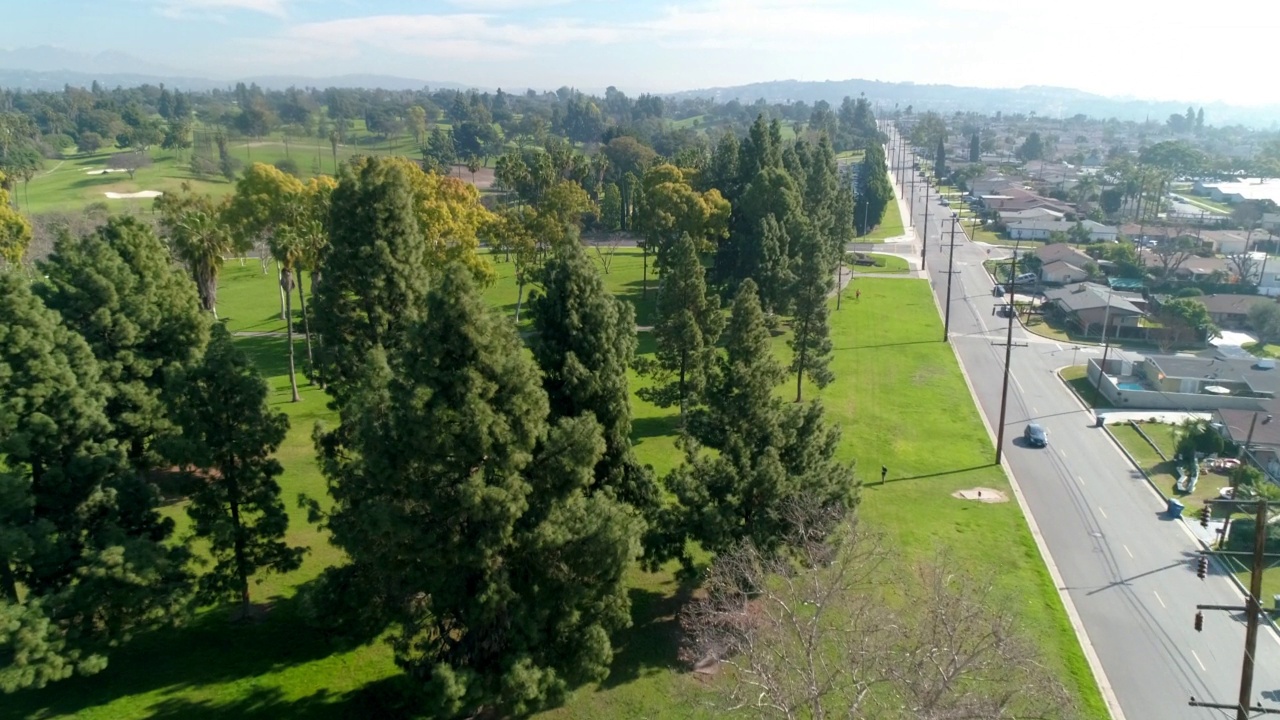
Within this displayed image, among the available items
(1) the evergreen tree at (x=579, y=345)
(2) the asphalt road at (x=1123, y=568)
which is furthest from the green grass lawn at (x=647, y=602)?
(1) the evergreen tree at (x=579, y=345)

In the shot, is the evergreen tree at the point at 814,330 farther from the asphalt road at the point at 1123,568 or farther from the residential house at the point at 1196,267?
the residential house at the point at 1196,267

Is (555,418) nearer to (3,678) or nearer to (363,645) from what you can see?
(363,645)

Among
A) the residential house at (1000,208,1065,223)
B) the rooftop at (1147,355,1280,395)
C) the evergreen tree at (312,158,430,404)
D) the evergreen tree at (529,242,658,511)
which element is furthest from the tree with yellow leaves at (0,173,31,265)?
the residential house at (1000,208,1065,223)

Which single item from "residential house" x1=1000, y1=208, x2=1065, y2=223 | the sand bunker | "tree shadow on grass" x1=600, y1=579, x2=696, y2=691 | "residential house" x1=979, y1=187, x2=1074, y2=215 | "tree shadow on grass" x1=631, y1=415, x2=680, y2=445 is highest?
"residential house" x1=979, y1=187, x2=1074, y2=215

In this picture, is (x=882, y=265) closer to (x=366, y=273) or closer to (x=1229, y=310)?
(x=1229, y=310)

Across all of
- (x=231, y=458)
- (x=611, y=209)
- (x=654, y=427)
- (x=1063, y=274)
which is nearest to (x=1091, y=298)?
(x=1063, y=274)

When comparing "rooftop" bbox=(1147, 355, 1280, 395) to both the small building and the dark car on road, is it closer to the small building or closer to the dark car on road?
the dark car on road

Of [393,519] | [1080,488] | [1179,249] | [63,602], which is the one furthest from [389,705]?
[1179,249]
